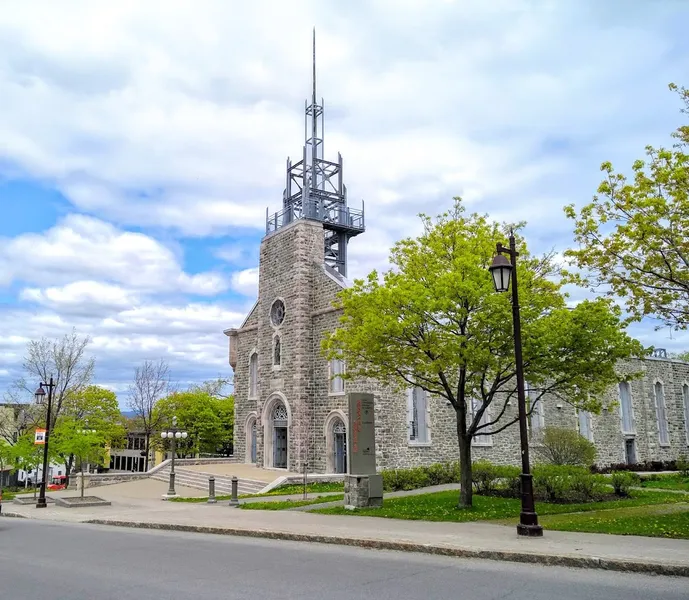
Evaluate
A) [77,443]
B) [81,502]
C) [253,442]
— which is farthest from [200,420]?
[81,502]

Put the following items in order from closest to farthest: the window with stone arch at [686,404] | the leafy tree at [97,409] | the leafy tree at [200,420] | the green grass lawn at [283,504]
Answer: the green grass lawn at [283,504], the window with stone arch at [686,404], the leafy tree at [97,409], the leafy tree at [200,420]

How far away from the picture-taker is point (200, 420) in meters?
49.2

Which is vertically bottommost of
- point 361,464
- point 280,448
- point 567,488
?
point 567,488

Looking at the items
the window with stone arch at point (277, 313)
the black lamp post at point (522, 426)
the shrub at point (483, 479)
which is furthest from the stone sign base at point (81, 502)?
the black lamp post at point (522, 426)

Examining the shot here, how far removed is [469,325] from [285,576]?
27.7 ft

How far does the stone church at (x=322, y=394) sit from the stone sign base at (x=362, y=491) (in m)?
8.62

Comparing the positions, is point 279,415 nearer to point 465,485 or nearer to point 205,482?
point 205,482

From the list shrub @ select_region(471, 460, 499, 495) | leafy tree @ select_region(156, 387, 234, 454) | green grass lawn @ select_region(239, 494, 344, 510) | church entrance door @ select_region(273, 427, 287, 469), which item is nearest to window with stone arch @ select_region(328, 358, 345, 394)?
church entrance door @ select_region(273, 427, 287, 469)

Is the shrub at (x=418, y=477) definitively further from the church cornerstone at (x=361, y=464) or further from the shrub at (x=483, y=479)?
the church cornerstone at (x=361, y=464)

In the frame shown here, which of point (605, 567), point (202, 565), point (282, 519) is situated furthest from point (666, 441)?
point (202, 565)

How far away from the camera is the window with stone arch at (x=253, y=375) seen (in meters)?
35.0

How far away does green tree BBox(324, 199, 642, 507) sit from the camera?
14695 millimetres

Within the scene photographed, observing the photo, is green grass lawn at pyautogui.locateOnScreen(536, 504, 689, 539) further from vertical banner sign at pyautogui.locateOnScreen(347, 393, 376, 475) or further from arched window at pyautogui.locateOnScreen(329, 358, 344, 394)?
arched window at pyautogui.locateOnScreen(329, 358, 344, 394)

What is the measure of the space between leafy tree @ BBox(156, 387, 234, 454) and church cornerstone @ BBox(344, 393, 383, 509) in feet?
112
